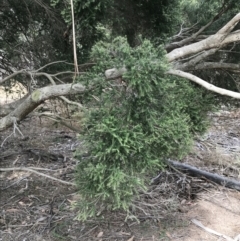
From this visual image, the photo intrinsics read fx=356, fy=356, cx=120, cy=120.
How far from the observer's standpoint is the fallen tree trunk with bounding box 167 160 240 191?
4775 mm

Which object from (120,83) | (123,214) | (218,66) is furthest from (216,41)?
(123,214)

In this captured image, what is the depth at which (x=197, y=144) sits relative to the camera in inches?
258

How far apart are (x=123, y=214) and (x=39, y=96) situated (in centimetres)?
167

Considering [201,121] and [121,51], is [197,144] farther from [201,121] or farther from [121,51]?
[121,51]

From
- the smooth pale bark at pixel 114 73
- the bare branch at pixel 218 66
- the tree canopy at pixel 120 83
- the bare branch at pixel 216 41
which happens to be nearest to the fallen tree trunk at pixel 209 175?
the tree canopy at pixel 120 83

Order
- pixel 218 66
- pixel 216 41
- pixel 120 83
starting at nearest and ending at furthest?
pixel 120 83, pixel 216 41, pixel 218 66

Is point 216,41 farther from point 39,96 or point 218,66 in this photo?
point 39,96

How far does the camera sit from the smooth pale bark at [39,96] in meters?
3.22

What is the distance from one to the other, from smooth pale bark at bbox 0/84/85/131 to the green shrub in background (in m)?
0.32

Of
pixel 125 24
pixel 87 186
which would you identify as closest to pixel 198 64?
pixel 125 24

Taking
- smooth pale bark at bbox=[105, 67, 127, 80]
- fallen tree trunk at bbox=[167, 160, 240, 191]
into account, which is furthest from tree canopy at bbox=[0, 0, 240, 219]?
fallen tree trunk at bbox=[167, 160, 240, 191]

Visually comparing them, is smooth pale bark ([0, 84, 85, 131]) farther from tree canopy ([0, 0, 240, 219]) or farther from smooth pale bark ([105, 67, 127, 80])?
smooth pale bark ([105, 67, 127, 80])

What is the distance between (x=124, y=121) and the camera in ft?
8.82

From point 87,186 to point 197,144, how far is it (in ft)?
13.3
